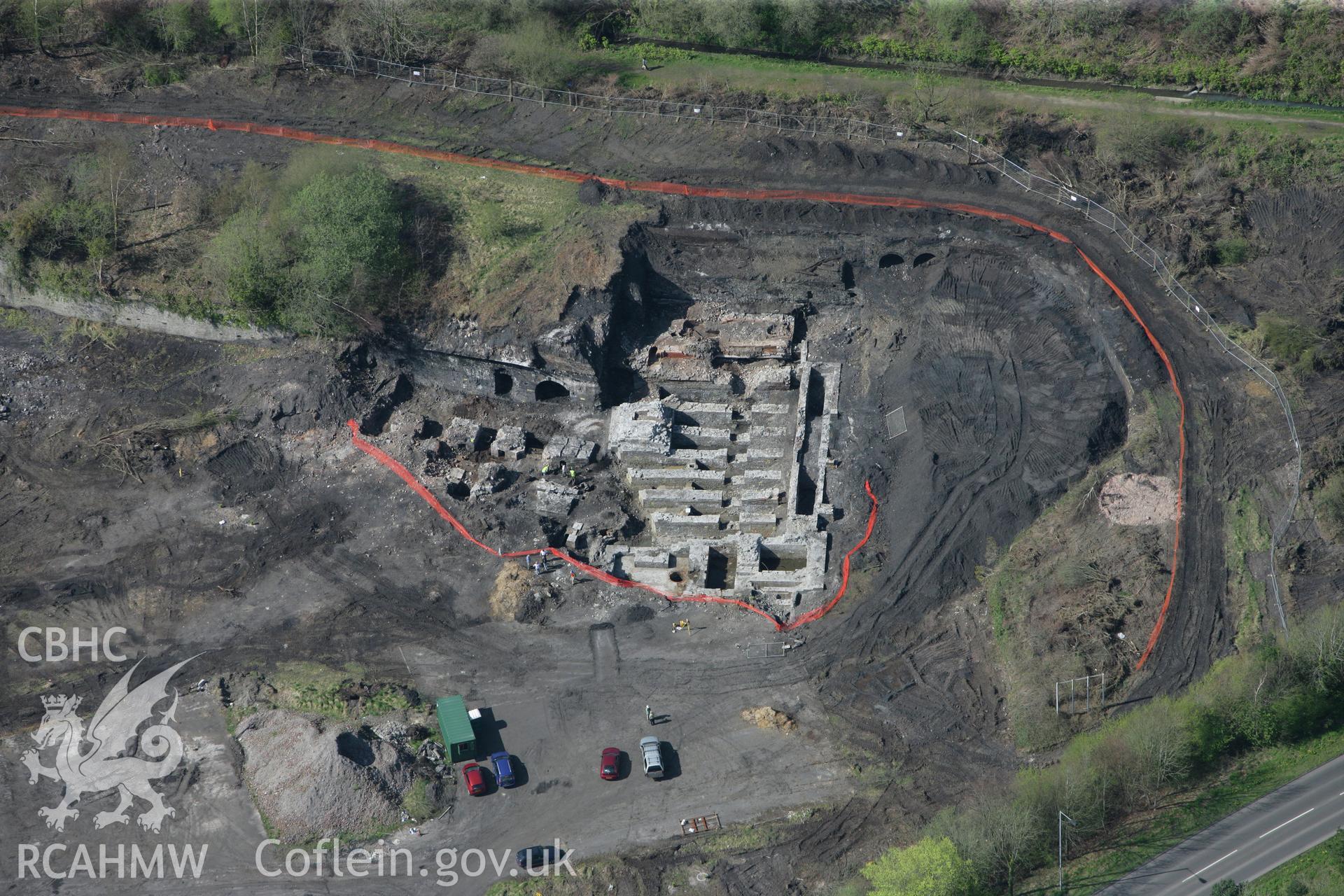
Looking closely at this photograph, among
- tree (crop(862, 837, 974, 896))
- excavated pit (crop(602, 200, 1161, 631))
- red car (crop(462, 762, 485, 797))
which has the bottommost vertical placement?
red car (crop(462, 762, 485, 797))

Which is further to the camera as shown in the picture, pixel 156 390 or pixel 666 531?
pixel 156 390

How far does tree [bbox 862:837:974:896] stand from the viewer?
27.9 meters

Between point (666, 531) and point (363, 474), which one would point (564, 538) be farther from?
point (363, 474)

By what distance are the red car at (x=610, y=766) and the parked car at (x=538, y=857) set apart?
2.24m

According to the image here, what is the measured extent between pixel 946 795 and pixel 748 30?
3198cm

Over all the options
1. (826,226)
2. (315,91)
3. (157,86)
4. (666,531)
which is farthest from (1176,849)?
(157,86)

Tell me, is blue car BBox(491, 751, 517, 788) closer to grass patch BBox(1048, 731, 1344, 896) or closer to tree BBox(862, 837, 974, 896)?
tree BBox(862, 837, 974, 896)

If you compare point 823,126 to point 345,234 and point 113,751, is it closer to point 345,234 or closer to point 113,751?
point 345,234

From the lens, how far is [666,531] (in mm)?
39062

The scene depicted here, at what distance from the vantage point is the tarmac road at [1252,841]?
28.8 m

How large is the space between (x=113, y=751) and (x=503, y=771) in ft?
33.6

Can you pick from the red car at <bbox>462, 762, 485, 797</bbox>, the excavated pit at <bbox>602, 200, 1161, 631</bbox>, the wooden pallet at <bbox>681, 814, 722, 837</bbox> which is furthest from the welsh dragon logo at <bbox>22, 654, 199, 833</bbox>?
the excavated pit at <bbox>602, 200, 1161, 631</bbox>

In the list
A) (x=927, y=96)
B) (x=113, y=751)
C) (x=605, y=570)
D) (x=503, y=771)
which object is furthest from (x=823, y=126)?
(x=113, y=751)

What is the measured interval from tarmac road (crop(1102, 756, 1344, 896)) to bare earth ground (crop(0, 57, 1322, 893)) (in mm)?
3977
